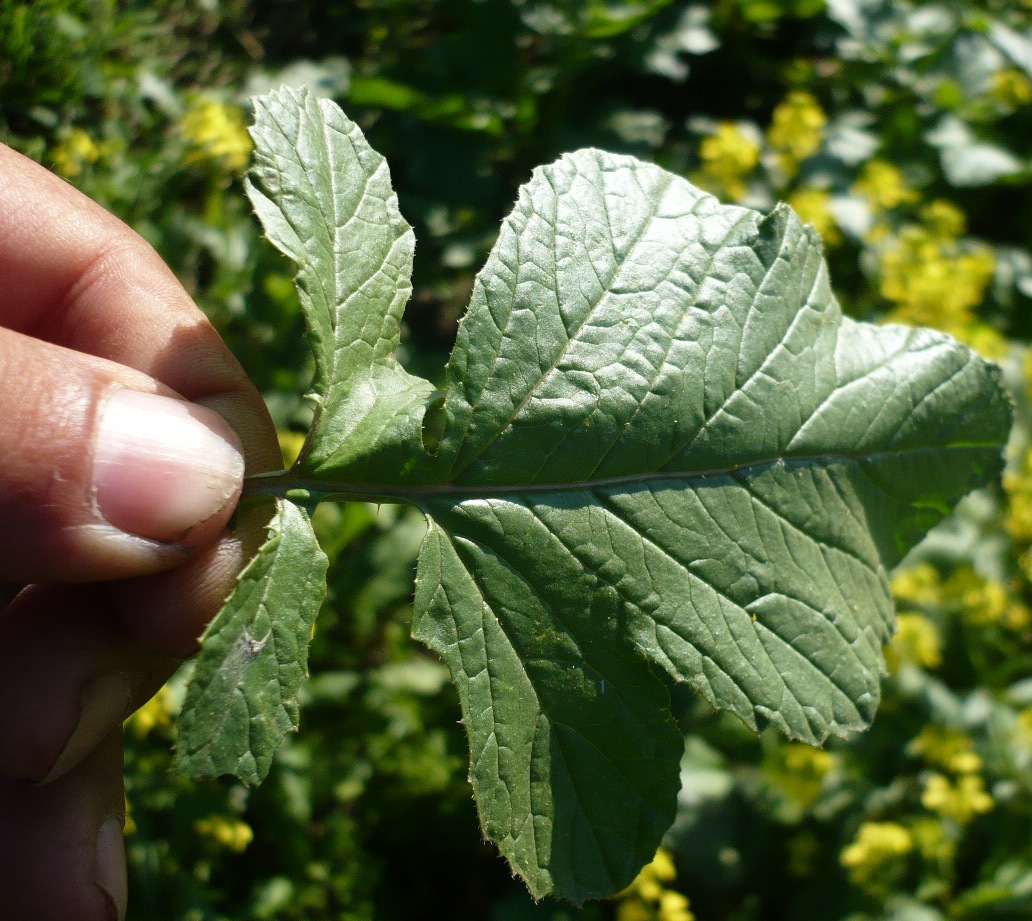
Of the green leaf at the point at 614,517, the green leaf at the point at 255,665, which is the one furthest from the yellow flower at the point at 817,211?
the green leaf at the point at 255,665

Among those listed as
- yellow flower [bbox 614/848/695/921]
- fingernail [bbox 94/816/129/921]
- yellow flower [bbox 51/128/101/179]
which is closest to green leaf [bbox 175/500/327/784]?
fingernail [bbox 94/816/129/921]

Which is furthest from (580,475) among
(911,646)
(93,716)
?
(911,646)

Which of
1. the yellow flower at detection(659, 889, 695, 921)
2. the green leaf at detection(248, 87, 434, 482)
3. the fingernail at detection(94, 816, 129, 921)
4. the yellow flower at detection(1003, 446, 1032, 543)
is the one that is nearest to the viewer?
the green leaf at detection(248, 87, 434, 482)

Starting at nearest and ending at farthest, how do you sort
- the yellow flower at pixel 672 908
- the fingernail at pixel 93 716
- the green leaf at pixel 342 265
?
1. the green leaf at pixel 342 265
2. the fingernail at pixel 93 716
3. the yellow flower at pixel 672 908

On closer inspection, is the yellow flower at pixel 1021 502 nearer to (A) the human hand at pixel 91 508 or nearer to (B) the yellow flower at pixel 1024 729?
(B) the yellow flower at pixel 1024 729

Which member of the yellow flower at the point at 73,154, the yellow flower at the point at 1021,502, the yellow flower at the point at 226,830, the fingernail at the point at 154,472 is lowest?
the yellow flower at the point at 226,830

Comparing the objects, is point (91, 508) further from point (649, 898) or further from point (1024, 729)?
point (1024, 729)

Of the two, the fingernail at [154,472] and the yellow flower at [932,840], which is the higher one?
the fingernail at [154,472]

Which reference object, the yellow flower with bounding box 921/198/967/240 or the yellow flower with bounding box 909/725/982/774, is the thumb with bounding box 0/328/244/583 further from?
the yellow flower with bounding box 921/198/967/240

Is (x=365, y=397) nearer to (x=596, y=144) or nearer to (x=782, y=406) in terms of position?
(x=782, y=406)
